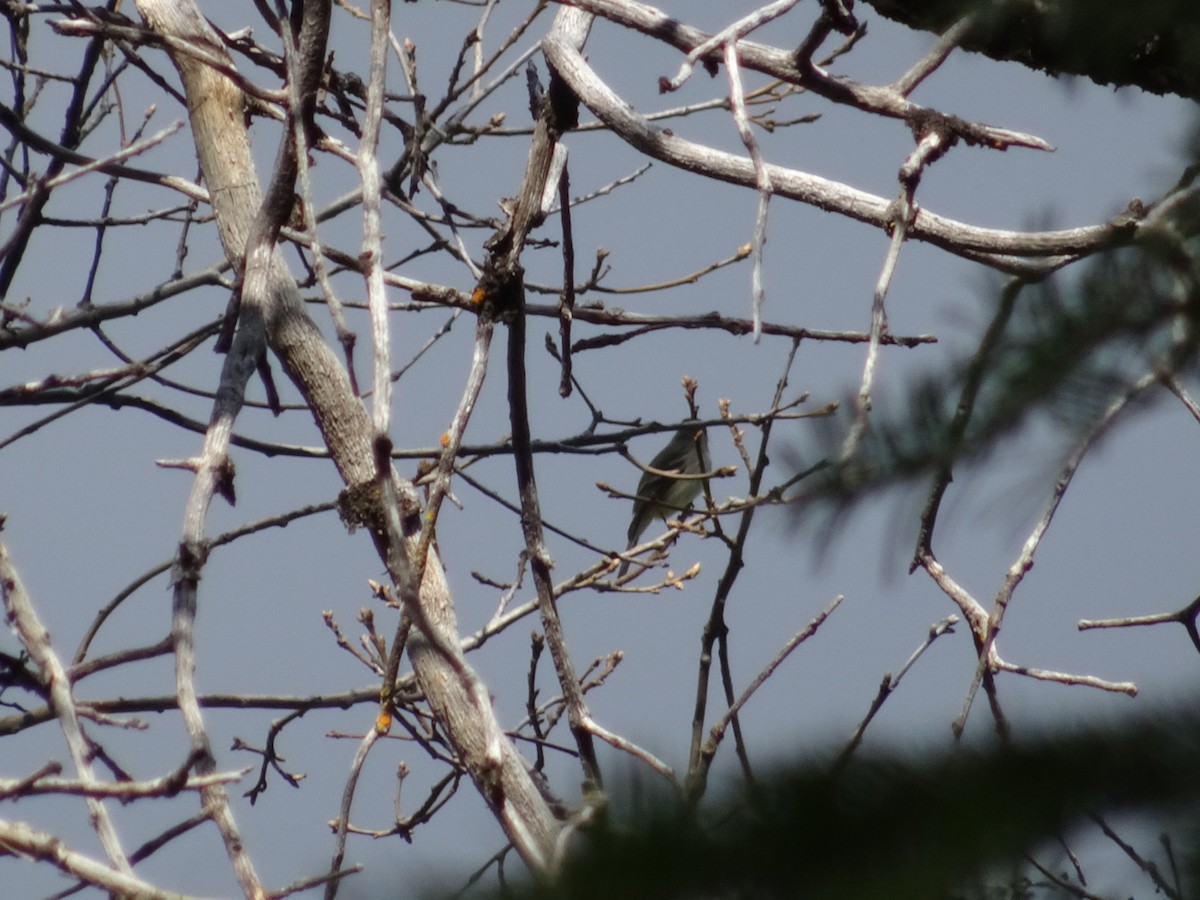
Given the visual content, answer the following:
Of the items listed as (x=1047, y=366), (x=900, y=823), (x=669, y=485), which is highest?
(x=669, y=485)

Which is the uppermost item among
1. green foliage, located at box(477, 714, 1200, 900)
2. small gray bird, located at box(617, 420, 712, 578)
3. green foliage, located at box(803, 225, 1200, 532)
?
small gray bird, located at box(617, 420, 712, 578)

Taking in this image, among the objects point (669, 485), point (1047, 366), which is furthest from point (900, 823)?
point (669, 485)

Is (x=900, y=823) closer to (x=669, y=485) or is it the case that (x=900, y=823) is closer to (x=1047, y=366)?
(x=1047, y=366)

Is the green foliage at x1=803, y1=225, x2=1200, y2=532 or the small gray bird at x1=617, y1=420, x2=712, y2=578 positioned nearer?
the green foliage at x1=803, y1=225, x2=1200, y2=532

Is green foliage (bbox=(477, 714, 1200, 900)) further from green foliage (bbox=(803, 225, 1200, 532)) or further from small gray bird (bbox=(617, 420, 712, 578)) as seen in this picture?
small gray bird (bbox=(617, 420, 712, 578))

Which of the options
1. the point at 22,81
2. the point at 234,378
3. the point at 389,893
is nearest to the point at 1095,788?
the point at 389,893

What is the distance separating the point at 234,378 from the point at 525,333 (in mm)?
751

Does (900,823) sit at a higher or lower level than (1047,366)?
lower

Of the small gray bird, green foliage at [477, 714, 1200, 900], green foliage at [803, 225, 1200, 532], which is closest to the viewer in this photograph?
green foliage at [477, 714, 1200, 900]

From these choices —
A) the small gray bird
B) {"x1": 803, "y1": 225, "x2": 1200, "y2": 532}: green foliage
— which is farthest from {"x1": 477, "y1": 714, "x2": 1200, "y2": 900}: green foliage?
the small gray bird

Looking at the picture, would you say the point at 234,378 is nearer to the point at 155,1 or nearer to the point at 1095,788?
the point at 155,1

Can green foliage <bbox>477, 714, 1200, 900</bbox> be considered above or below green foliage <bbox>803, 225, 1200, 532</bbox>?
below

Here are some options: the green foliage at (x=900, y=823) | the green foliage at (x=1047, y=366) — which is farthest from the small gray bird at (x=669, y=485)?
the green foliage at (x=900, y=823)

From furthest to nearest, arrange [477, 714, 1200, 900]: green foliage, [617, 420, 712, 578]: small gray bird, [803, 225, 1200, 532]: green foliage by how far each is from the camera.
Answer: [617, 420, 712, 578]: small gray bird, [803, 225, 1200, 532]: green foliage, [477, 714, 1200, 900]: green foliage
